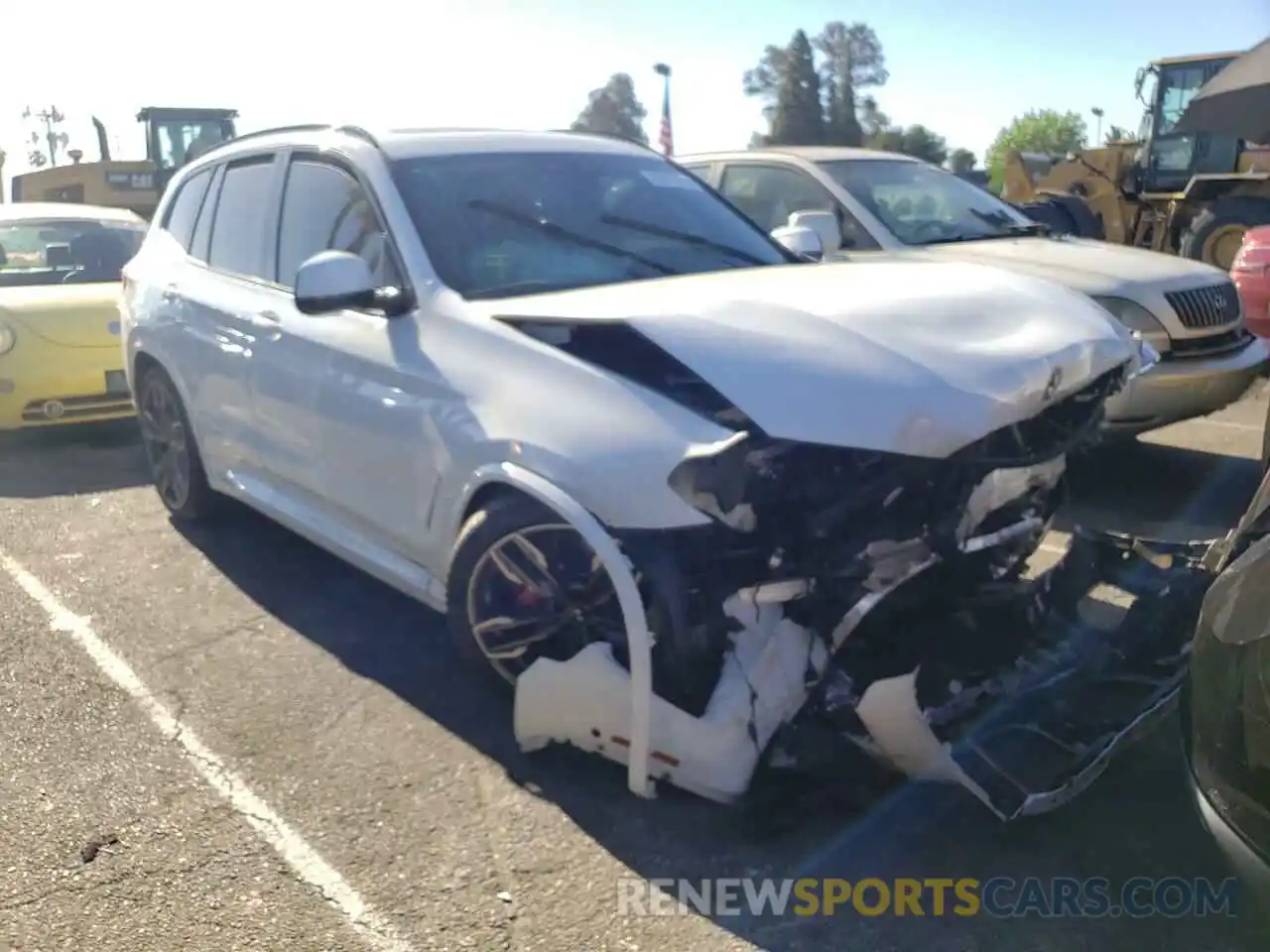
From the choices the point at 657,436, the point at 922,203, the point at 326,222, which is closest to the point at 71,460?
the point at 326,222

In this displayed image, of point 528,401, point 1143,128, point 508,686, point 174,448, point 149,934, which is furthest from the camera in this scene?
point 1143,128

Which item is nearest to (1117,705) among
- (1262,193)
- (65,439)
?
(65,439)

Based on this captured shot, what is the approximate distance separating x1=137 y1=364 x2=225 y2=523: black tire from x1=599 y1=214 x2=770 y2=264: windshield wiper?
241 cm

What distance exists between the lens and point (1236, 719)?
219 centimetres

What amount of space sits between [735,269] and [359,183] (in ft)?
4.41

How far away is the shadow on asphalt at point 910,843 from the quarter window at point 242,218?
2180 millimetres

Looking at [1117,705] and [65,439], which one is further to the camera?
[65,439]

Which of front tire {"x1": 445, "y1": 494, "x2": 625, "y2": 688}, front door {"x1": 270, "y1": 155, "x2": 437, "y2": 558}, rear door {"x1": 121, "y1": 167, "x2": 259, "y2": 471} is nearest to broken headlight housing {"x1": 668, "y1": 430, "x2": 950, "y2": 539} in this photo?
front tire {"x1": 445, "y1": 494, "x2": 625, "y2": 688}

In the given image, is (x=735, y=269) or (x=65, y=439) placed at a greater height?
(x=735, y=269)

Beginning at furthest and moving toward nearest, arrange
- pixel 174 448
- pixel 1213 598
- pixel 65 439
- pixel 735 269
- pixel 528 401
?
pixel 65 439 → pixel 174 448 → pixel 735 269 → pixel 528 401 → pixel 1213 598

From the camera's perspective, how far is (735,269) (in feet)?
13.5

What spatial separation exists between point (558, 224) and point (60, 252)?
19.4 ft

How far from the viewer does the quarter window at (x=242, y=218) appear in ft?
16.0

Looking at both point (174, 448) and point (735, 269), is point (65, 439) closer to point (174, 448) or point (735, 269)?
point (174, 448)
